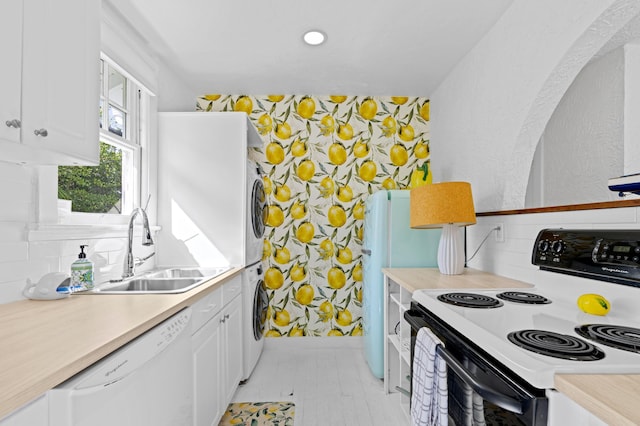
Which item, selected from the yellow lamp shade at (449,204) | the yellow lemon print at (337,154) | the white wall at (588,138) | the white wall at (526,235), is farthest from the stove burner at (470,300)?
the yellow lemon print at (337,154)

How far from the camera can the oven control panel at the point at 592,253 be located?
3.77 ft

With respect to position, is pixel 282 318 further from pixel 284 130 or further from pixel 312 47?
pixel 312 47

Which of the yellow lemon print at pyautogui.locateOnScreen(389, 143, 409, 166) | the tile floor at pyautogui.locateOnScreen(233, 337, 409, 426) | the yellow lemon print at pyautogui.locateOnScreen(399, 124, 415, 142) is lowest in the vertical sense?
the tile floor at pyautogui.locateOnScreen(233, 337, 409, 426)

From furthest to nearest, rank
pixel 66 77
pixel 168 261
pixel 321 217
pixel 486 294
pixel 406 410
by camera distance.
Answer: pixel 321 217, pixel 168 261, pixel 406 410, pixel 486 294, pixel 66 77

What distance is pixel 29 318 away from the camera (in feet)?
3.88

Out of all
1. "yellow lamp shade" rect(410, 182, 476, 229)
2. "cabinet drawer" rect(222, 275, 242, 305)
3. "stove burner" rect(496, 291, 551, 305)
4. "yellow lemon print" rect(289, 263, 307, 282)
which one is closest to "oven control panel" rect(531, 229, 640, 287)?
"stove burner" rect(496, 291, 551, 305)

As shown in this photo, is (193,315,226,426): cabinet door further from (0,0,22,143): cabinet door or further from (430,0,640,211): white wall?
(430,0,640,211): white wall

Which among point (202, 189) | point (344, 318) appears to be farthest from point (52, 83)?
point (344, 318)

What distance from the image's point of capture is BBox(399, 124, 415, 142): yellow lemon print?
140 inches

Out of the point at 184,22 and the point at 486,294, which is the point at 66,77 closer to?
the point at 184,22

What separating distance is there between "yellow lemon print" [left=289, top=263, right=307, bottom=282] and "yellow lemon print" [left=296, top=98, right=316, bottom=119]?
1463 millimetres

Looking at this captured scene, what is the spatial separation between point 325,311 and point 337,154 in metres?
1.53

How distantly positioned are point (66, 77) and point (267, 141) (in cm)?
228

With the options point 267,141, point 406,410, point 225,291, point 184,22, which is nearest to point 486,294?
point 406,410
